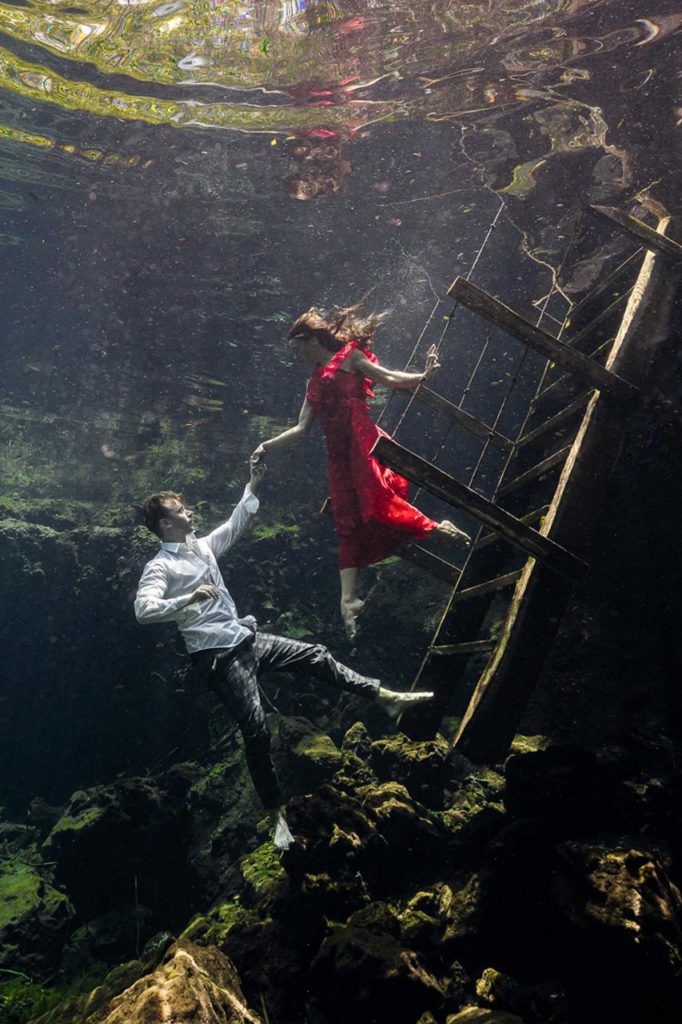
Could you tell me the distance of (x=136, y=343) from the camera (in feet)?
62.3

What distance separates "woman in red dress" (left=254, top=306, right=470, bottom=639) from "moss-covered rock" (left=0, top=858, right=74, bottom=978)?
22.2ft

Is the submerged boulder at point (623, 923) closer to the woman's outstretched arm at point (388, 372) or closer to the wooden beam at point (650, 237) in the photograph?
the woman's outstretched arm at point (388, 372)

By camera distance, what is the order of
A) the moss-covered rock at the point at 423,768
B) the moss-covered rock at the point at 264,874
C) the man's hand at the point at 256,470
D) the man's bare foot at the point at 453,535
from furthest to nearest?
the moss-covered rock at the point at 423,768 → the man's hand at the point at 256,470 → the moss-covered rock at the point at 264,874 → the man's bare foot at the point at 453,535

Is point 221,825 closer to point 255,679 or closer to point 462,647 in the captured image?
point 255,679

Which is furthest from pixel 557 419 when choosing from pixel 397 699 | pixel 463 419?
pixel 397 699

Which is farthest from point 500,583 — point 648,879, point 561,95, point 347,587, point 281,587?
point 281,587

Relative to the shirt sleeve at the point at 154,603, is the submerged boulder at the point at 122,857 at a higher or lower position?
lower

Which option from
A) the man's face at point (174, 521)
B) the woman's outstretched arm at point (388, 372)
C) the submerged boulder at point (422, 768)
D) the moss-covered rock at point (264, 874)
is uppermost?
the woman's outstretched arm at point (388, 372)

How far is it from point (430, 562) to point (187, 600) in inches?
104

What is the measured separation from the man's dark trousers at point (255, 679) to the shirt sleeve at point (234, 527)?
1.21 metres

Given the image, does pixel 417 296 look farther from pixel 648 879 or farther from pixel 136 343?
pixel 648 879

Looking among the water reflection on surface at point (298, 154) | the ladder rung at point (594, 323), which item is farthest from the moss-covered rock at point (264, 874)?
the water reflection on surface at point (298, 154)

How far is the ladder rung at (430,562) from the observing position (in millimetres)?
5379

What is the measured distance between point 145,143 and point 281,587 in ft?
33.7
